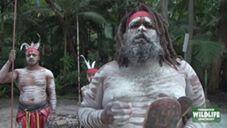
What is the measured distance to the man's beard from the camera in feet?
10.3

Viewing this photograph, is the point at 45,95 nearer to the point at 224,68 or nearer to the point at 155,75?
the point at 155,75

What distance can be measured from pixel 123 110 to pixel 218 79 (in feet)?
48.3

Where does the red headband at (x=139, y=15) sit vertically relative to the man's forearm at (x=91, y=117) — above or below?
above

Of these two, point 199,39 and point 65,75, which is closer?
point 199,39

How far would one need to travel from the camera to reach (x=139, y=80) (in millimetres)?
3158

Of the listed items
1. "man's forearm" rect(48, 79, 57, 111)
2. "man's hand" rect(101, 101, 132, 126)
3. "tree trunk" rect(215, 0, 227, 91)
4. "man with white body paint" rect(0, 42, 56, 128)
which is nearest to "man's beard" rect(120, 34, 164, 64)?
"man's hand" rect(101, 101, 132, 126)

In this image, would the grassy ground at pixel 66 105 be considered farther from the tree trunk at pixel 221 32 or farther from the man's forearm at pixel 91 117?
the man's forearm at pixel 91 117

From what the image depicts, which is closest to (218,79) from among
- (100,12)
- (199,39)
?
(199,39)

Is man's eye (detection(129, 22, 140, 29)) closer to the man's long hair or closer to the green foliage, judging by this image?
the man's long hair

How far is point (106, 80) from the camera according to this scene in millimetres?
3242

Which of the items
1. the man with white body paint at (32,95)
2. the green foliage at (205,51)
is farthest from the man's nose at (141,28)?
the green foliage at (205,51)

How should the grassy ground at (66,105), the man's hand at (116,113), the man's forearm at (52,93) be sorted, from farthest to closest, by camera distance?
the grassy ground at (66,105) → the man's forearm at (52,93) → the man's hand at (116,113)

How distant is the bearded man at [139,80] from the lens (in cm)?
303

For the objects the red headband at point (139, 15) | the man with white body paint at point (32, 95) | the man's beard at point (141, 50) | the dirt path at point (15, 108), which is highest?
the red headband at point (139, 15)
